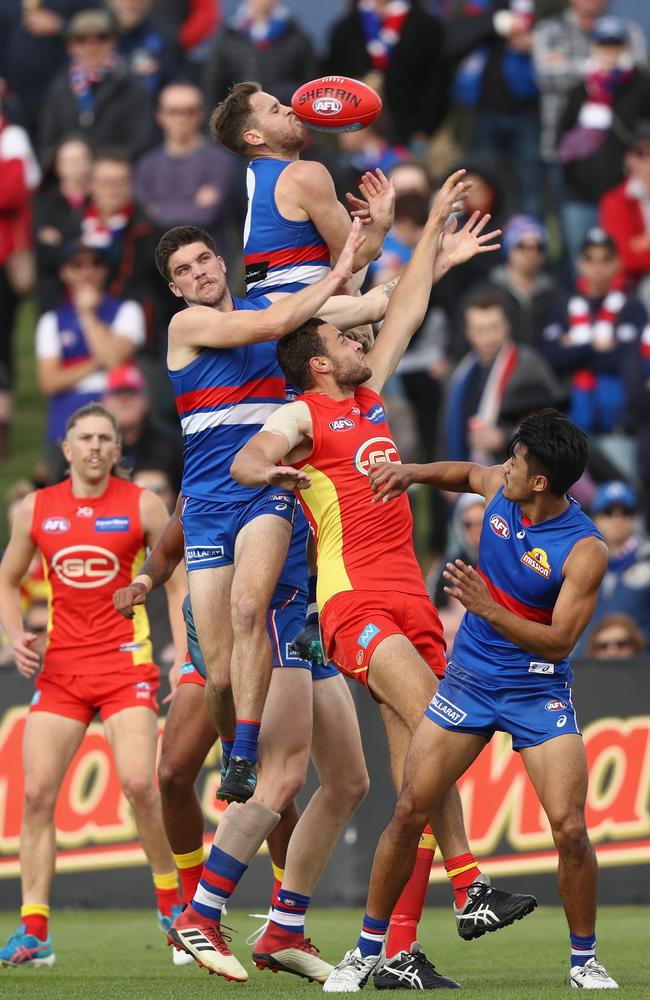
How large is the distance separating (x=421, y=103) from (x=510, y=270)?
7.83ft

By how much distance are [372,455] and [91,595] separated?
253 cm

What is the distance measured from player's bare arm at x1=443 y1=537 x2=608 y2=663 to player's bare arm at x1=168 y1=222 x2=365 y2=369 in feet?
4.74

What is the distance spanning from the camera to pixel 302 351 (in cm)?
863

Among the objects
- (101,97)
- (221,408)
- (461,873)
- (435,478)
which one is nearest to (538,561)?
(435,478)

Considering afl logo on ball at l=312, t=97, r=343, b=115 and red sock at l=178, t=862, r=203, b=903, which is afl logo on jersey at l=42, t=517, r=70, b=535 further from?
afl logo on ball at l=312, t=97, r=343, b=115

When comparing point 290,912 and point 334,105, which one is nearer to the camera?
point 290,912

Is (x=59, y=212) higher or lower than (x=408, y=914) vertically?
higher

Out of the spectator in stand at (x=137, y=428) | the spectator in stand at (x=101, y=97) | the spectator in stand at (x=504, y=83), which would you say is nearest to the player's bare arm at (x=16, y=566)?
the spectator in stand at (x=137, y=428)

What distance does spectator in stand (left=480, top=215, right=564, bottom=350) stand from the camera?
50.1 feet

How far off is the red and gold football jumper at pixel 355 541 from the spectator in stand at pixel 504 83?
8.80 m

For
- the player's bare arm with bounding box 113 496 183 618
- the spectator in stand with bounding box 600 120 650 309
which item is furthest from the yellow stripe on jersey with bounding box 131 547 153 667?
the spectator in stand with bounding box 600 120 650 309

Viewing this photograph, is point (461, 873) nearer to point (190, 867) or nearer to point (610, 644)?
point (190, 867)

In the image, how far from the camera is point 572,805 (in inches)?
306

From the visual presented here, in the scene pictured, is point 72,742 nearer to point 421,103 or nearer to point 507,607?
point 507,607
